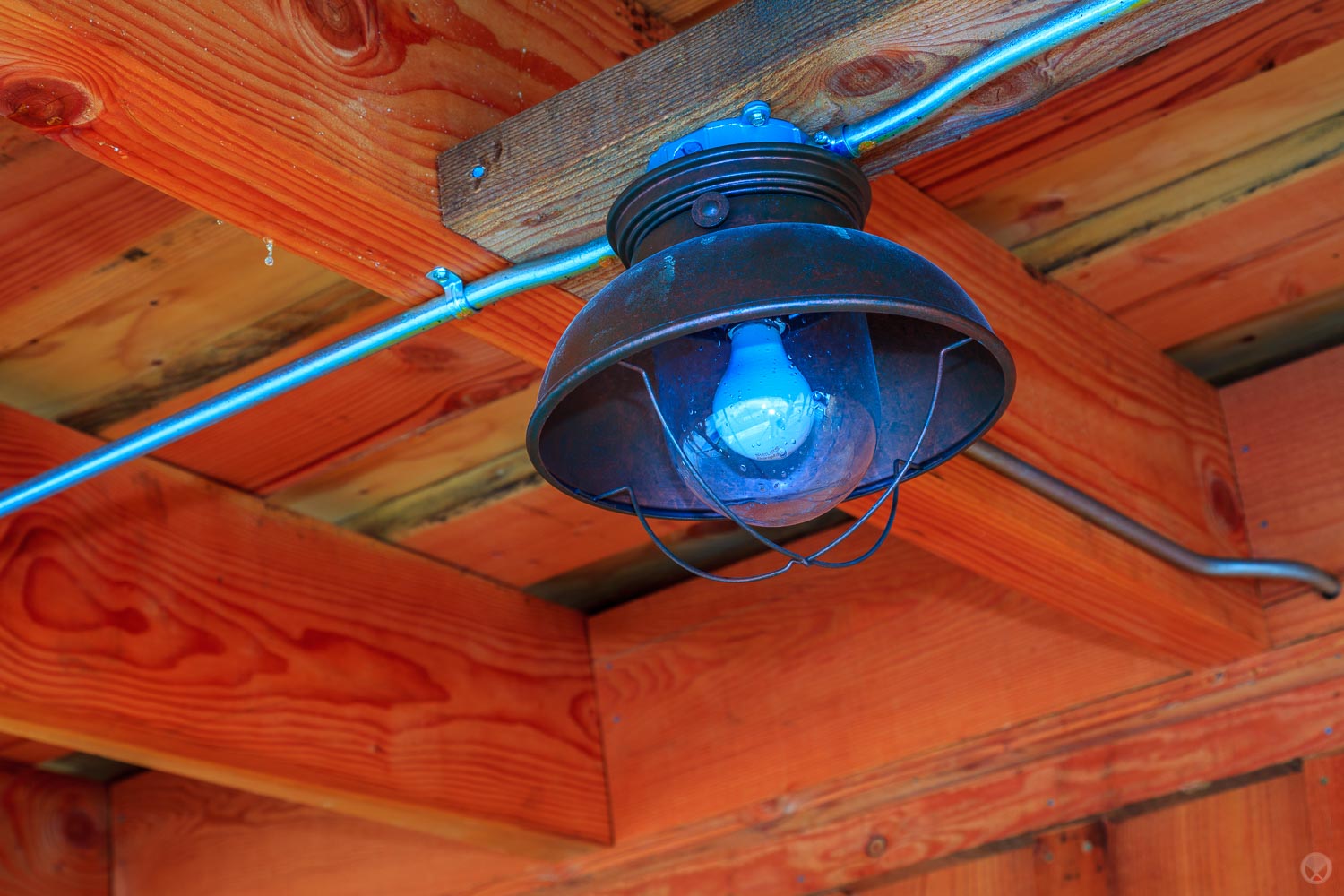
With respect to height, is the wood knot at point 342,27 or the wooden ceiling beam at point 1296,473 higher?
the wood knot at point 342,27

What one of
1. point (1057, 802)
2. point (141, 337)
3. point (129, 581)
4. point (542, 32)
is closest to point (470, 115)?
point (542, 32)

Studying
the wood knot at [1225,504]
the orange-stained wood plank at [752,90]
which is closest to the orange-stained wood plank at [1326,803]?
the wood knot at [1225,504]

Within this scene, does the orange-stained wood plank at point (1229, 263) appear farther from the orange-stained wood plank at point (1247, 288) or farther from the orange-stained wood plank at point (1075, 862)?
the orange-stained wood plank at point (1075, 862)

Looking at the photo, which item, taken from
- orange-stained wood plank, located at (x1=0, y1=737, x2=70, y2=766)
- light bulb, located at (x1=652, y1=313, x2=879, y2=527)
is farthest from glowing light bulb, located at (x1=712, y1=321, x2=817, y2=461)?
orange-stained wood plank, located at (x1=0, y1=737, x2=70, y2=766)

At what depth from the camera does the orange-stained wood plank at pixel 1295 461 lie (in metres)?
2.07

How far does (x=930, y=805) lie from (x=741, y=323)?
1.29 metres

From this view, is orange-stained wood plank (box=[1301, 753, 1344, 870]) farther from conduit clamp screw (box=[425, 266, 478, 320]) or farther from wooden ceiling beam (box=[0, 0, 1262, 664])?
conduit clamp screw (box=[425, 266, 478, 320])

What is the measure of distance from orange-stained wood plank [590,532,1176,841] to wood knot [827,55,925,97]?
1157 mm

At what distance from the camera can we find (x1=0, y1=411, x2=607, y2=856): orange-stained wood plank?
184 cm

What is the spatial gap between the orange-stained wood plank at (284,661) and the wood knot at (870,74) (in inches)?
42.2

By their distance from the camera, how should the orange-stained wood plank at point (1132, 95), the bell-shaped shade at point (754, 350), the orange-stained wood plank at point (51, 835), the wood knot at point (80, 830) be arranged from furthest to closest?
the wood knot at point (80, 830), the orange-stained wood plank at point (51, 835), the orange-stained wood plank at point (1132, 95), the bell-shaped shade at point (754, 350)

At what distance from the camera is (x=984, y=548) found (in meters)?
1.75

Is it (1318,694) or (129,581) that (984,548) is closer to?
(1318,694)

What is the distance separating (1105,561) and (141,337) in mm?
1070
